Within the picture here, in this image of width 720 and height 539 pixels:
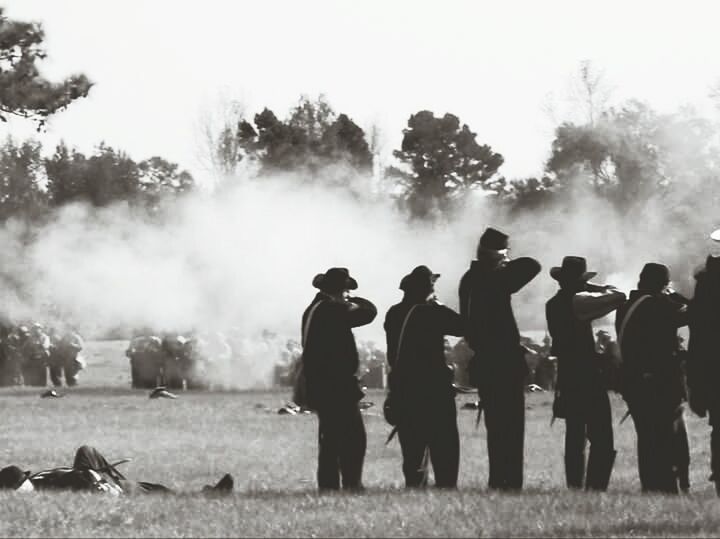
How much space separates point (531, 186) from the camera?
5812 centimetres

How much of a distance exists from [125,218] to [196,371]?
961cm

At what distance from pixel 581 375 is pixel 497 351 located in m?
0.69

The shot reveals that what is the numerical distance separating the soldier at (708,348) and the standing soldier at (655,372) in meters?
0.31

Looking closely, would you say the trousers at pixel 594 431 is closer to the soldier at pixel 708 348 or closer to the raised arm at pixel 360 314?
the soldier at pixel 708 348

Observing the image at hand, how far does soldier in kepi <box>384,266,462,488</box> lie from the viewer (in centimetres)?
1397

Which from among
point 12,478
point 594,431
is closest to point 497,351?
point 594,431

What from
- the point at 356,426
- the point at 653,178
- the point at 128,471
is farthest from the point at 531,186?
the point at 356,426

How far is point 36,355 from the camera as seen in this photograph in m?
42.7

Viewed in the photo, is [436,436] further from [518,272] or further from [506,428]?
[518,272]

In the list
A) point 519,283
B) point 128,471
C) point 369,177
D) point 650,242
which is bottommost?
point 128,471

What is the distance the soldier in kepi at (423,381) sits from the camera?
550 inches

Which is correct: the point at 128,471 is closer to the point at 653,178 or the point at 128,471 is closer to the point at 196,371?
the point at 196,371

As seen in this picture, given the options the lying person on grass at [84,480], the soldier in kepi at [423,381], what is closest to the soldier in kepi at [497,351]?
the soldier in kepi at [423,381]

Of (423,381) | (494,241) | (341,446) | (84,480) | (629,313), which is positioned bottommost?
(84,480)
